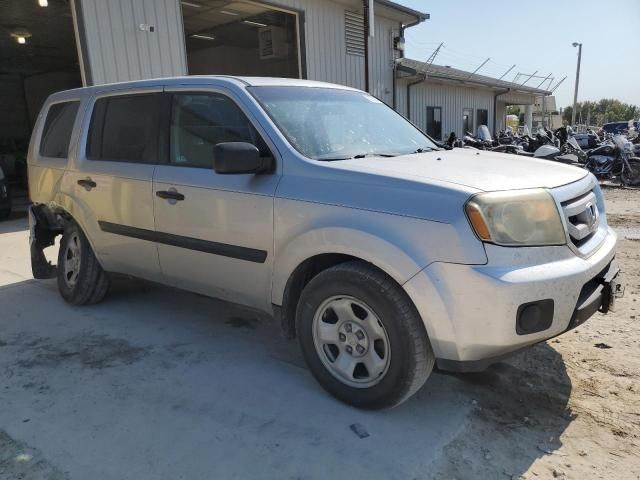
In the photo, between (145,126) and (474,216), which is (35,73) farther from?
(474,216)

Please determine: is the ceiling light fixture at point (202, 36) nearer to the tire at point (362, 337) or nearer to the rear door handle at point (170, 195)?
the rear door handle at point (170, 195)

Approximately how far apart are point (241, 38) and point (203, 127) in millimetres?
14593

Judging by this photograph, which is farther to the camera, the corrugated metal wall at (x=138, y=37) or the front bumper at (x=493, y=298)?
the corrugated metal wall at (x=138, y=37)

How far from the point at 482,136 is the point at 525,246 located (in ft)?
42.1

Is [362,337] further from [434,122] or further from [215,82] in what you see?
[434,122]

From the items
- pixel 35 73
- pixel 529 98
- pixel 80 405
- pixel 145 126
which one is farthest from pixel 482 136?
pixel 35 73

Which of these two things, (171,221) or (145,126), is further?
(145,126)

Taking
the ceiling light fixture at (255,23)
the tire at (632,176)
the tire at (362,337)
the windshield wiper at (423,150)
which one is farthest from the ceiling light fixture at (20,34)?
the tire at (632,176)

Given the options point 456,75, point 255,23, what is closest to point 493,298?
point 255,23

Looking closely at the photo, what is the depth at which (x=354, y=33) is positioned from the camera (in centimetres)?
1362

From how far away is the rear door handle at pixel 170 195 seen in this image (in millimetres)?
3458

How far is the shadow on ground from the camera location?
7.93 ft

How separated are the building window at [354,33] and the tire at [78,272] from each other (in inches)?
413

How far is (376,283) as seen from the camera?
8.48 ft
